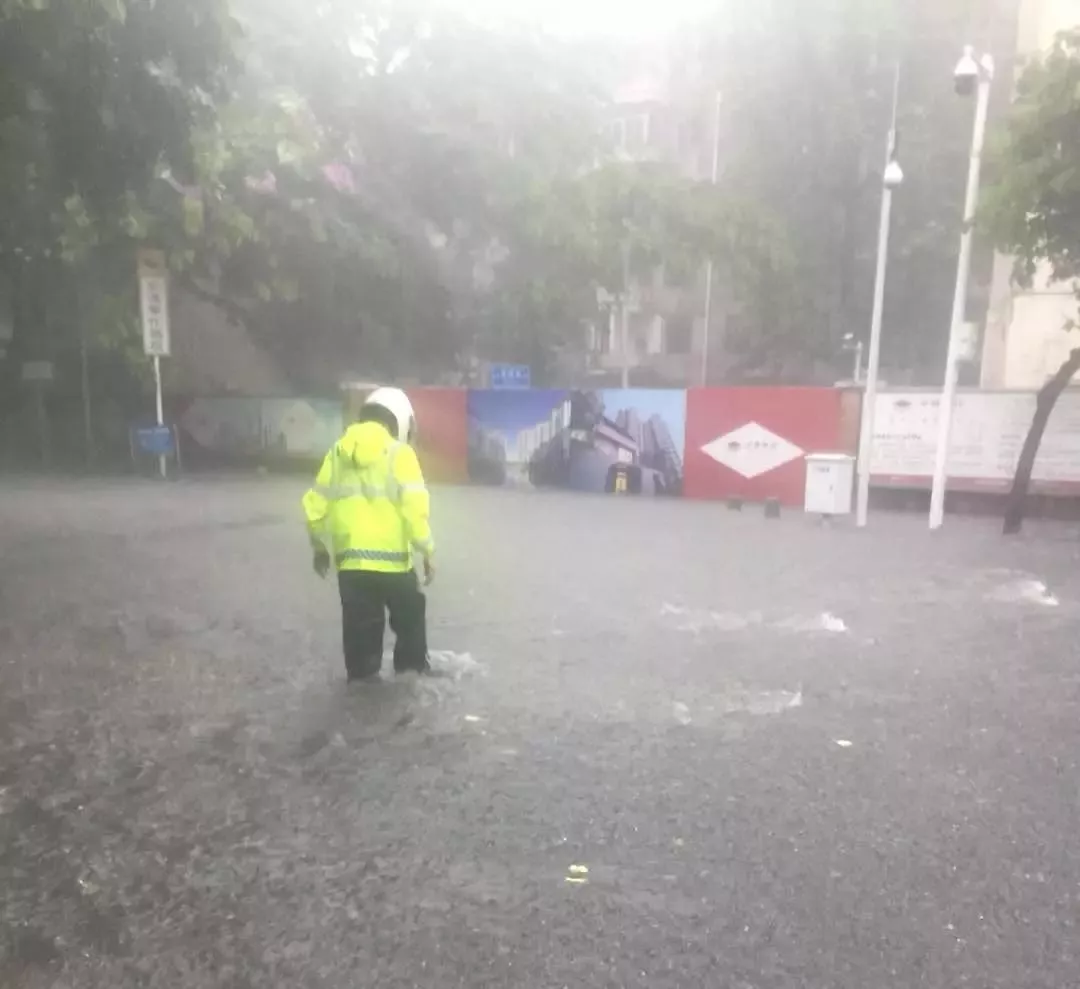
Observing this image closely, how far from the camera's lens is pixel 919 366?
26984mm

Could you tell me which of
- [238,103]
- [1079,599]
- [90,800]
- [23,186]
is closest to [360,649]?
[90,800]

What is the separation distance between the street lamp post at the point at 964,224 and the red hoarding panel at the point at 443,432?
8341 millimetres

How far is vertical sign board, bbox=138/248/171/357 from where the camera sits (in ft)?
57.1

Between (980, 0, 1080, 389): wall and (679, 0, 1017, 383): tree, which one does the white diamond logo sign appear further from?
(679, 0, 1017, 383): tree

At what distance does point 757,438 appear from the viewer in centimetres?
1520

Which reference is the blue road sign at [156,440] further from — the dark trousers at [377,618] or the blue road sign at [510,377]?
the dark trousers at [377,618]

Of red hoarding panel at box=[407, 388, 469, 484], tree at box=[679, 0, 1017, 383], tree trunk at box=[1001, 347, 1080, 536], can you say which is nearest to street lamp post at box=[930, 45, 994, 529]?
tree trunk at box=[1001, 347, 1080, 536]

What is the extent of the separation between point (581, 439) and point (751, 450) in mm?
2967

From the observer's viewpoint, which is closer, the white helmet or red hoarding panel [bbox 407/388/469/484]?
the white helmet

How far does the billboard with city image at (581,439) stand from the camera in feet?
52.5

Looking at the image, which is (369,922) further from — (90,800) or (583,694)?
(583,694)

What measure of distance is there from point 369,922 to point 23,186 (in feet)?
31.3

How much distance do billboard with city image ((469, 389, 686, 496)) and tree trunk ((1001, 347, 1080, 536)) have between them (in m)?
5.22

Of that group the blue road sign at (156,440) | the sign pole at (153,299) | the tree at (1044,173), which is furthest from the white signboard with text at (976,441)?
the blue road sign at (156,440)
